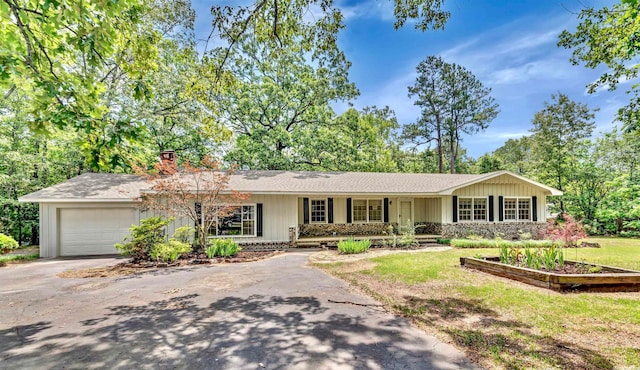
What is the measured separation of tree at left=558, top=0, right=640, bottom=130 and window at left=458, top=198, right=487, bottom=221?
27.5ft

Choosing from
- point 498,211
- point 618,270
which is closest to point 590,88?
point 618,270

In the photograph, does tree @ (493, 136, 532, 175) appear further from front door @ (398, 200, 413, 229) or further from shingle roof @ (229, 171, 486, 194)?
front door @ (398, 200, 413, 229)

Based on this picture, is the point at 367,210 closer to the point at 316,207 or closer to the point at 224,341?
the point at 316,207

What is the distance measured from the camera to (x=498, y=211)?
52.7ft

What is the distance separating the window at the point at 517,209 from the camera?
16.2m

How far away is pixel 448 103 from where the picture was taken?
3053 centimetres

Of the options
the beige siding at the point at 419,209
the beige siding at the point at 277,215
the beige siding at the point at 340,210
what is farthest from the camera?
the beige siding at the point at 419,209

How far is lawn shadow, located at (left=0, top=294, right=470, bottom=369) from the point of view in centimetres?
358

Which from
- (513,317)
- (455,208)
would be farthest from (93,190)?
(455,208)

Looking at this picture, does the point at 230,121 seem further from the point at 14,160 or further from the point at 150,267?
the point at 150,267

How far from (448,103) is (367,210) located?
19595 mm

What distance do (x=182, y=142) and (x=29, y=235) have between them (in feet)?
31.9

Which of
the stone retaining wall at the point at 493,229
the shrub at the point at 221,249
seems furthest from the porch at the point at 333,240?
the shrub at the point at 221,249

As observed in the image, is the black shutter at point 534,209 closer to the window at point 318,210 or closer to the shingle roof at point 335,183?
the shingle roof at point 335,183
